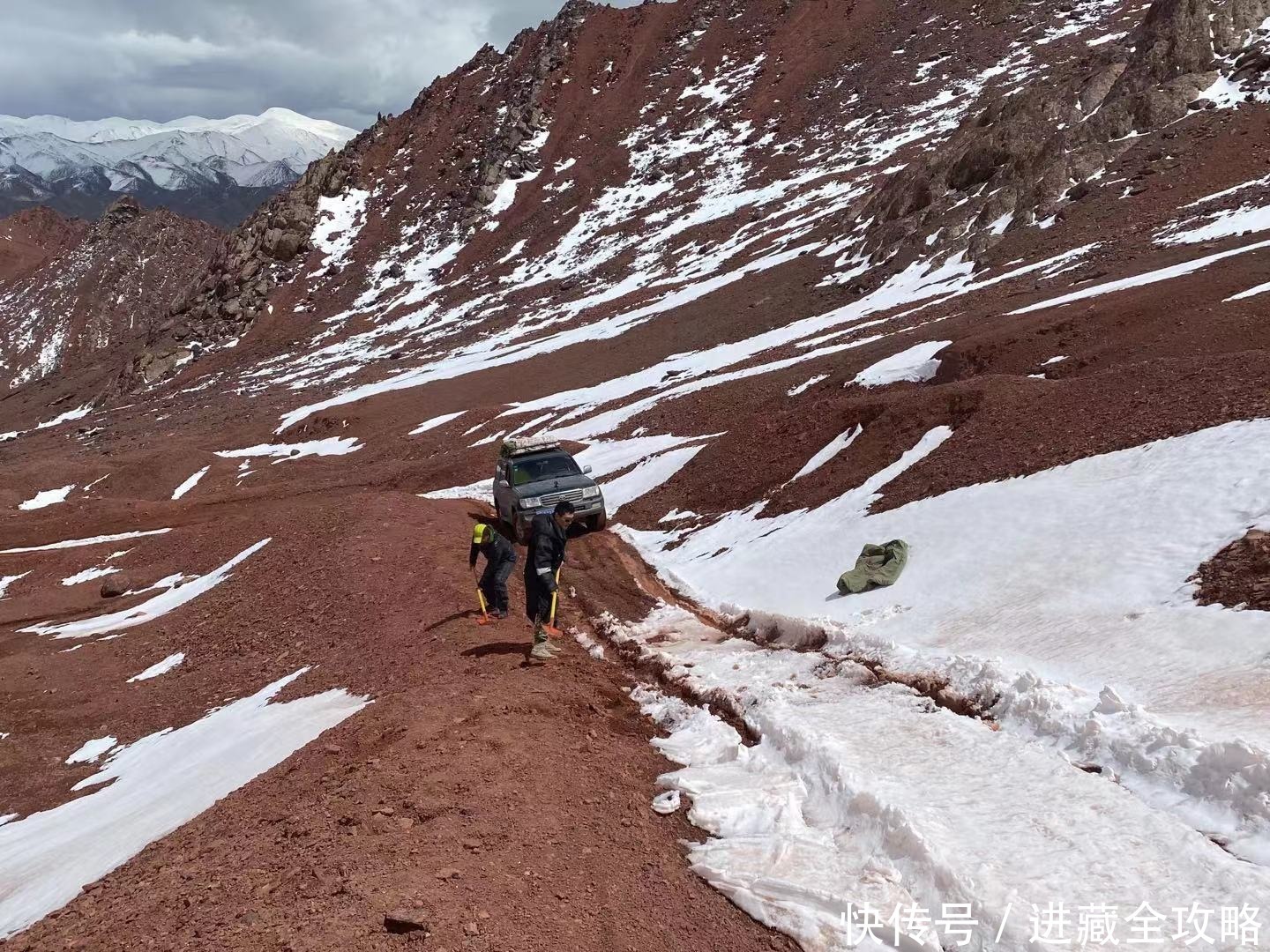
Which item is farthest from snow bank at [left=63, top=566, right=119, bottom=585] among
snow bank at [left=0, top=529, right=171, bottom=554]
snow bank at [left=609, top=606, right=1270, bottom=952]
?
snow bank at [left=609, top=606, right=1270, bottom=952]

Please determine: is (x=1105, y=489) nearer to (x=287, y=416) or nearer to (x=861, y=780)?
(x=861, y=780)

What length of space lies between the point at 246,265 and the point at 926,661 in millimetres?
116007

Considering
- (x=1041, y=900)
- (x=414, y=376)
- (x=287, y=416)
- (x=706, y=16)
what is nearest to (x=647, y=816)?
(x=1041, y=900)

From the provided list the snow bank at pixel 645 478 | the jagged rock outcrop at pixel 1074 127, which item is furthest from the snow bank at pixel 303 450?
the jagged rock outcrop at pixel 1074 127

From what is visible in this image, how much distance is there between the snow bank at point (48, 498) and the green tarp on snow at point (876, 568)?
37.3m

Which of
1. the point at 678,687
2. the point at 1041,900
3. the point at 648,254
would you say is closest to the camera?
the point at 1041,900

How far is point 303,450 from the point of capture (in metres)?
45.0

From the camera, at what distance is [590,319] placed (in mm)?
63688

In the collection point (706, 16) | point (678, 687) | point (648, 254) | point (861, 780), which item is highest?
point (706, 16)

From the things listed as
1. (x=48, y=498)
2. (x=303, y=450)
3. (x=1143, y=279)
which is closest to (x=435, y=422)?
(x=303, y=450)

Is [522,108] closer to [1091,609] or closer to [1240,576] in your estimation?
[1091,609]

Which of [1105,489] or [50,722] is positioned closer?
[1105,489]

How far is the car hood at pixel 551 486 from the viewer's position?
57.8 ft

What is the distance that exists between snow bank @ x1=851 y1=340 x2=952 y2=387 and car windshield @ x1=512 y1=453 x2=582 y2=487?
9895 mm
